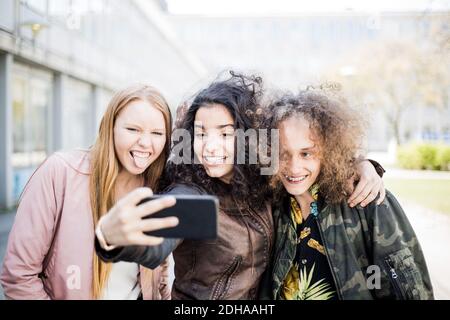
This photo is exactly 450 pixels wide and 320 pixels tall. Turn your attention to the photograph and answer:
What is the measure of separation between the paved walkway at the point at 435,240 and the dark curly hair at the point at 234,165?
1.05ft

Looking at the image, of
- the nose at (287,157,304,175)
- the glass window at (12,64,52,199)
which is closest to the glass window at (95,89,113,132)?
the nose at (287,157,304,175)

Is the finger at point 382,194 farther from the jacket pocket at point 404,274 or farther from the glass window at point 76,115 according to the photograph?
the glass window at point 76,115

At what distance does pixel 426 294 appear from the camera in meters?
1.11

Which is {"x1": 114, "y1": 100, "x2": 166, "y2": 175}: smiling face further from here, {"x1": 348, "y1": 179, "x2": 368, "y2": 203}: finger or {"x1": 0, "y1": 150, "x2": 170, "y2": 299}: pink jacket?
{"x1": 348, "y1": 179, "x2": 368, "y2": 203}: finger

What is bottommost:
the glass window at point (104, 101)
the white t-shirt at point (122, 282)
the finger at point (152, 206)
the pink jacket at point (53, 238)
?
the white t-shirt at point (122, 282)

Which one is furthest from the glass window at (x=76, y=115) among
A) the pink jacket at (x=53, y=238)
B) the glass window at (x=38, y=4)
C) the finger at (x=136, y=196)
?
the finger at (x=136, y=196)

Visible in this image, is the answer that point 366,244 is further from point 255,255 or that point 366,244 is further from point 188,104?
point 188,104

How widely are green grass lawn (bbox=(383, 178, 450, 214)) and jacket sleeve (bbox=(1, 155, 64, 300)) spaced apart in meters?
0.98

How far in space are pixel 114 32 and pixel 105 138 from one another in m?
1.64

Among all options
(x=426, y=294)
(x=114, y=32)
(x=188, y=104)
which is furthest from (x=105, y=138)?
(x=114, y=32)

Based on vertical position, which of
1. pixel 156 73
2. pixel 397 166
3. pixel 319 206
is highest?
pixel 156 73

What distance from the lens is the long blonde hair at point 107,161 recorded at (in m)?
1.12

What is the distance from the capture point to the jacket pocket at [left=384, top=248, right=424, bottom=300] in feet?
3.56

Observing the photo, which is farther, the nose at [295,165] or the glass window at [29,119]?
the glass window at [29,119]
